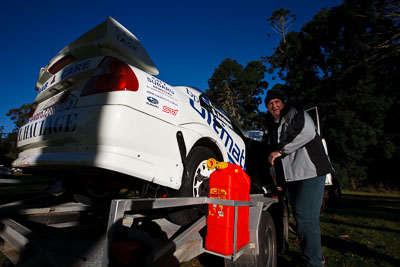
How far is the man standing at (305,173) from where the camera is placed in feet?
6.94

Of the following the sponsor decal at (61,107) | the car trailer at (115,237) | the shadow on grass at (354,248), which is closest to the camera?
the car trailer at (115,237)

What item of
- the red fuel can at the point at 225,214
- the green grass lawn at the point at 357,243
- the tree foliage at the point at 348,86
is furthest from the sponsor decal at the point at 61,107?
the tree foliage at the point at 348,86

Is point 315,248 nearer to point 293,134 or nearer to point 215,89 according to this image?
point 293,134

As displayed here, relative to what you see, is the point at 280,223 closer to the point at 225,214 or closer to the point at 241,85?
the point at 225,214

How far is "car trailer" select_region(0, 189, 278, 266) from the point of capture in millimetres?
1009

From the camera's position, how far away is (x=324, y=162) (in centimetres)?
225

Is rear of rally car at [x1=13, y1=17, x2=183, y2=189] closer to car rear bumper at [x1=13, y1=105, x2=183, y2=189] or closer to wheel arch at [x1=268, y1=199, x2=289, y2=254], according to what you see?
car rear bumper at [x1=13, y1=105, x2=183, y2=189]

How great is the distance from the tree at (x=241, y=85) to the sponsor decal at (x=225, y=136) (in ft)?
54.7

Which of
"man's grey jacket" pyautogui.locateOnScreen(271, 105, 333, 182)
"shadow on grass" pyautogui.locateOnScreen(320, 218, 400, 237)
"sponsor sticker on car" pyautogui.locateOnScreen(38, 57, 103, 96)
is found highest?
"sponsor sticker on car" pyautogui.locateOnScreen(38, 57, 103, 96)

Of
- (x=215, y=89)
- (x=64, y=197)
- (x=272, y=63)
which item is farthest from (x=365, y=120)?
(x=64, y=197)

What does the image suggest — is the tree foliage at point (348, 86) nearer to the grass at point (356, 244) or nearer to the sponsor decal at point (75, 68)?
the grass at point (356, 244)

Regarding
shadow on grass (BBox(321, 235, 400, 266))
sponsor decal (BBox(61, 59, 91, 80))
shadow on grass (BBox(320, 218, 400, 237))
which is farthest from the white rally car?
shadow on grass (BBox(320, 218, 400, 237))

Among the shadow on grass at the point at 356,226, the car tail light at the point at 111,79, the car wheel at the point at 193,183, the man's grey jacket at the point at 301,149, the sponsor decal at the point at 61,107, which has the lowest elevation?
the shadow on grass at the point at 356,226

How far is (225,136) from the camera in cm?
281
